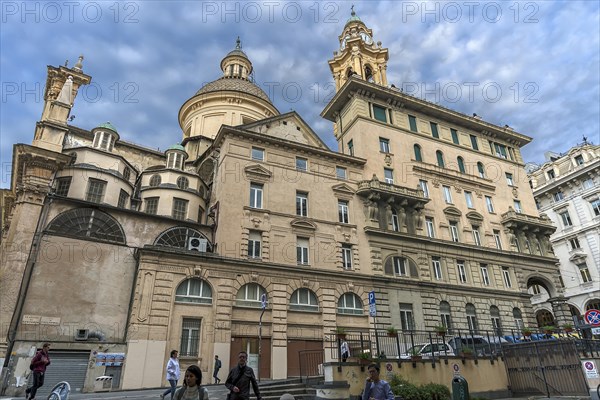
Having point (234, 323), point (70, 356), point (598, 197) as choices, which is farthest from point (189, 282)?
point (598, 197)

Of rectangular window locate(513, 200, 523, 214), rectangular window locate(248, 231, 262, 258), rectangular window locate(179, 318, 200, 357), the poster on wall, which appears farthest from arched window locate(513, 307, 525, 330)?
the poster on wall

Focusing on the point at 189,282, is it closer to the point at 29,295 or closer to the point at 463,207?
the point at 29,295

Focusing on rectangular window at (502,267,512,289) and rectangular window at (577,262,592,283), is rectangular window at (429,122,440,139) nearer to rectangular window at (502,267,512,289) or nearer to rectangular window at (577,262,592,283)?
rectangular window at (502,267,512,289)

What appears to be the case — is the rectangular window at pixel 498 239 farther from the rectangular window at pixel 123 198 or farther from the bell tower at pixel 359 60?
the rectangular window at pixel 123 198

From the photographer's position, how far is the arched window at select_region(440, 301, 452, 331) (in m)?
30.3

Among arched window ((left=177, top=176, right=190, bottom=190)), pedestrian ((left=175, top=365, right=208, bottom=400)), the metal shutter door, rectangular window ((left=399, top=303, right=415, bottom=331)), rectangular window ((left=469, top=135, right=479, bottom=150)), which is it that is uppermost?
rectangular window ((left=469, top=135, right=479, bottom=150))

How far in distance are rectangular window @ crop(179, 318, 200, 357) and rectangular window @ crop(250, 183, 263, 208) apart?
901 cm

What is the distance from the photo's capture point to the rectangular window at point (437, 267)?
32.0 m

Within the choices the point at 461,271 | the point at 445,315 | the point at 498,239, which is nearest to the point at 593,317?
the point at 445,315

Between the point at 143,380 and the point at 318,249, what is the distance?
45.2 ft

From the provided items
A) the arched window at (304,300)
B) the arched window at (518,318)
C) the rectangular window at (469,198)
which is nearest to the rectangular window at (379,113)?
the rectangular window at (469,198)

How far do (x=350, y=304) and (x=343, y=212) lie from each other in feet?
24.1

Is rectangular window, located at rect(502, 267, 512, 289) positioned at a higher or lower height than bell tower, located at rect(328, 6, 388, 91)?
Result: lower

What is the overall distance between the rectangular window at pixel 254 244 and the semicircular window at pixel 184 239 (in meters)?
2.76
